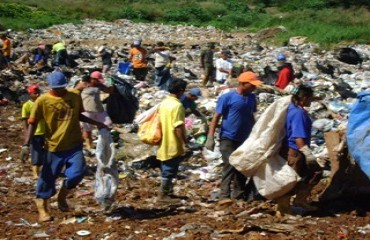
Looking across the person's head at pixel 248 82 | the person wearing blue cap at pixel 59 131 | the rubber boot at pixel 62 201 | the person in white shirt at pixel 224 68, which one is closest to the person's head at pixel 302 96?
the person's head at pixel 248 82

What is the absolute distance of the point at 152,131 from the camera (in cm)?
633

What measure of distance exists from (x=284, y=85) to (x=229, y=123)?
18.3ft

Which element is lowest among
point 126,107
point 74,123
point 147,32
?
point 147,32

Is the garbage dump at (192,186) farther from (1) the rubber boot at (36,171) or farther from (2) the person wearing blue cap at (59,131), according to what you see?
(2) the person wearing blue cap at (59,131)

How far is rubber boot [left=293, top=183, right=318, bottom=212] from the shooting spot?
582cm

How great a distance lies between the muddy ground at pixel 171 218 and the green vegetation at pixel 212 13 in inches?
851

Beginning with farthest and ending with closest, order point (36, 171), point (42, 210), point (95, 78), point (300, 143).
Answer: point (95, 78), point (36, 171), point (42, 210), point (300, 143)

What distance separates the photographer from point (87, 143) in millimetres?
9281

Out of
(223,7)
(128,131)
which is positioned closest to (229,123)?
(128,131)

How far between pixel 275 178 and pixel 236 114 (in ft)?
2.78

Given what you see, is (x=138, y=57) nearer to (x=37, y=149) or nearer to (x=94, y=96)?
(x=94, y=96)

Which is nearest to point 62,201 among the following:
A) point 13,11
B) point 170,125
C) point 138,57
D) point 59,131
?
point 59,131

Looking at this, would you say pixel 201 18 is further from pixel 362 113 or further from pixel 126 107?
pixel 362 113

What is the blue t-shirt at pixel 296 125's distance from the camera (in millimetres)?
5594
